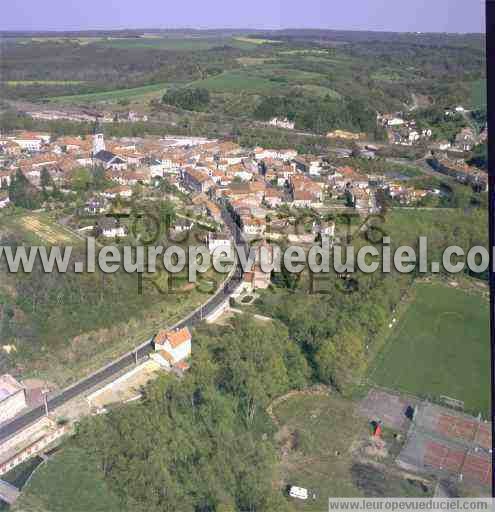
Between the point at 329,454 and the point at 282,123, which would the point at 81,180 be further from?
the point at 282,123

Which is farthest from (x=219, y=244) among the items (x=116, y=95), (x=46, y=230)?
(x=116, y=95)

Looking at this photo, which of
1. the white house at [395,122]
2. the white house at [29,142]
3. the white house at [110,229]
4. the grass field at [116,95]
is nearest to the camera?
the white house at [110,229]

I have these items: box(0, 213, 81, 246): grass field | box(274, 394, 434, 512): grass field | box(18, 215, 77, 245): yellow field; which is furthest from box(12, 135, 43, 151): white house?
box(274, 394, 434, 512): grass field

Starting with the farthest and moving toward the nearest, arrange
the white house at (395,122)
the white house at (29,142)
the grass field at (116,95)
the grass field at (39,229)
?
1. the grass field at (116,95)
2. the white house at (395,122)
3. the white house at (29,142)
4. the grass field at (39,229)

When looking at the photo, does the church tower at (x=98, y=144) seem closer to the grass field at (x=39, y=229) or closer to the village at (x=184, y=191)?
the village at (x=184, y=191)

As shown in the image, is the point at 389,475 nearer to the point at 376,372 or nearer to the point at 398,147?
the point at 376,372

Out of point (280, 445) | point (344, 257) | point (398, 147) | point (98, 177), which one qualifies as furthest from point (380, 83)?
point (280, 445)

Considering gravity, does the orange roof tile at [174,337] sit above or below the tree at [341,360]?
above

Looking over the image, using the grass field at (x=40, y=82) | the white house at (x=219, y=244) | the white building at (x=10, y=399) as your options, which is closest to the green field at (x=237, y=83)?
the grass field at (x=40, y=82)
